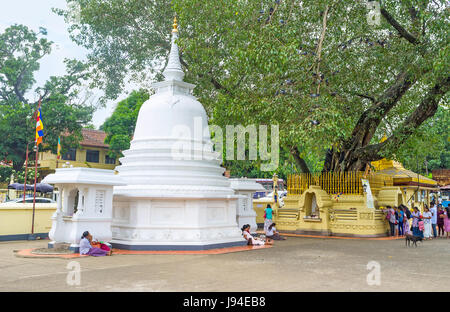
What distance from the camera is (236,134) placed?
19.3 meters

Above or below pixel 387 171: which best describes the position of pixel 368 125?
above

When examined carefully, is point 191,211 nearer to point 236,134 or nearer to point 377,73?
point 236,134

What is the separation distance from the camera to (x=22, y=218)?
1695cm

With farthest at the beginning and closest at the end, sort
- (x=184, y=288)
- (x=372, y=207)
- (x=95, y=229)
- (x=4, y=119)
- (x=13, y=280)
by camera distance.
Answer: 1. (x=4, y=119)
2. (x=372, y=207)
3. (x=95, y=229)
4. (x=13, y=280)
5. (x=184, y=288)

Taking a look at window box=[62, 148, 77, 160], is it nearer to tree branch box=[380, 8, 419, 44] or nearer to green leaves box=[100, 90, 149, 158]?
green leaves box=[100, 90, 149, 158]

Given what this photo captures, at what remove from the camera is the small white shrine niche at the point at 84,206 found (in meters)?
13.0

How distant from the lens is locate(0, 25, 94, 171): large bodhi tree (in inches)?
1341

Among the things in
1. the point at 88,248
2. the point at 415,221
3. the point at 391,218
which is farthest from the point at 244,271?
the point at 391,218

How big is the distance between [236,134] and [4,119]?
23709 millimetres

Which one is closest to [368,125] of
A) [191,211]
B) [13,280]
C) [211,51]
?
[211,51]

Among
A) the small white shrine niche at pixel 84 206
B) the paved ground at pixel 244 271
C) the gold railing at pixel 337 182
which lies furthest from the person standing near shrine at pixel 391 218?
the small white shrine niche at pixel 84 206

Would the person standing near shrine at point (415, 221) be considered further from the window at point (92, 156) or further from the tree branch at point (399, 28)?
the window at point (92, 156)

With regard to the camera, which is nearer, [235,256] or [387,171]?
[235,256]

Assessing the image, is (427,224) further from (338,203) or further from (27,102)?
(27,102)
